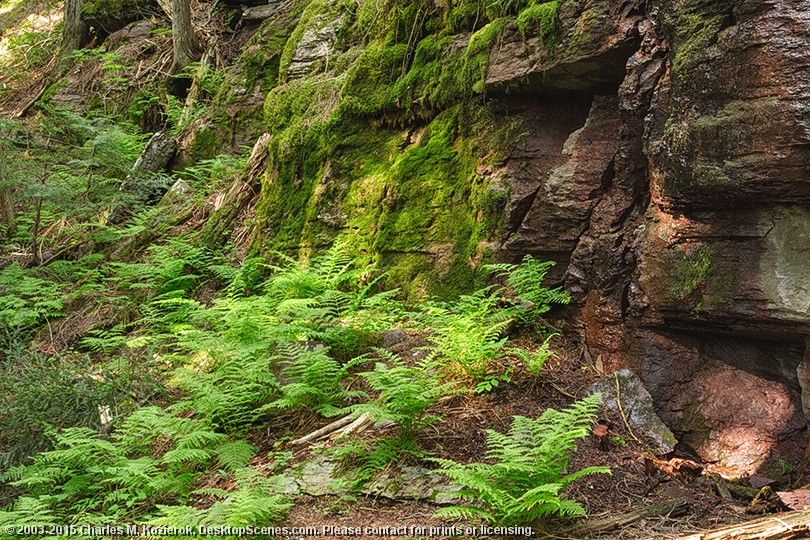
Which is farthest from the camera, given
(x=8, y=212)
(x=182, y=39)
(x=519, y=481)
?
(x=182, y=39)

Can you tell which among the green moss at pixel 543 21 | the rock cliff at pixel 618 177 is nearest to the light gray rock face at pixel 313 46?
the rock cliff at pixel 618 177

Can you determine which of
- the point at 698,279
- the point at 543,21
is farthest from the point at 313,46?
the point at 698,279

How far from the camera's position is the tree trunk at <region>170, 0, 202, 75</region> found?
1171 cm

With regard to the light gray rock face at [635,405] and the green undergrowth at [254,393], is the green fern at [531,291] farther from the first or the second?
the light gray rock face at [635,405]

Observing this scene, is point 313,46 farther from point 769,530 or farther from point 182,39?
point 769,530

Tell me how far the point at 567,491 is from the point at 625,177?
2.37 meters

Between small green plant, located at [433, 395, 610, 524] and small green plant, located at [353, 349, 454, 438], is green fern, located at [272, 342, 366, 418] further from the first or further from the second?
small green plant, located at [433, 395, 610, 524]

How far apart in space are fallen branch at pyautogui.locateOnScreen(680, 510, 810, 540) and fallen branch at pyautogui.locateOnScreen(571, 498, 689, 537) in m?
0.28

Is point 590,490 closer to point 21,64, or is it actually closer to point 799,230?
point 799,230

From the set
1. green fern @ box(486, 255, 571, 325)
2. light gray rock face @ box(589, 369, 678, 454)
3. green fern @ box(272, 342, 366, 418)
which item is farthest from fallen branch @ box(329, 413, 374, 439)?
light gray rock face @ box(589, 369, 678, 454)

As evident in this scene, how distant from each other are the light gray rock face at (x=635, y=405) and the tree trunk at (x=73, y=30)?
14852 millimetres

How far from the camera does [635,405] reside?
3.90 meters

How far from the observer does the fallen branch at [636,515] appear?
2.97 m

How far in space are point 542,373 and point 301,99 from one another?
5.14m
